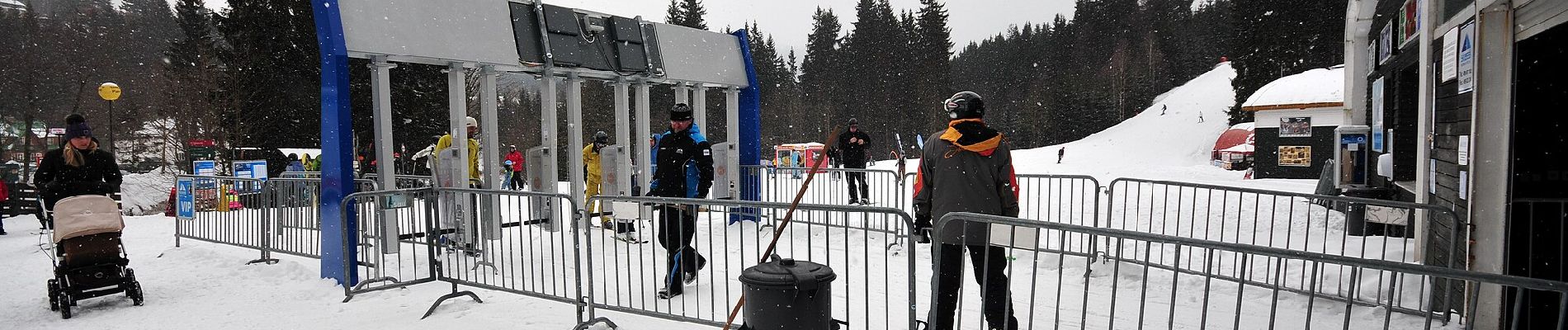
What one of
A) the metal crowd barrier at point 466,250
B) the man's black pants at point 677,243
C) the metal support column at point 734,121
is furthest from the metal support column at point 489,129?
the metal support column at point 734,121

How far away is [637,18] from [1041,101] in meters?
56.0

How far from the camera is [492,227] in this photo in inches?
299

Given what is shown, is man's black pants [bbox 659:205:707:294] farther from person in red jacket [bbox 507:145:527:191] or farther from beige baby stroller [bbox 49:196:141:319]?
person in red jacket [bbox 507:145:527:191]

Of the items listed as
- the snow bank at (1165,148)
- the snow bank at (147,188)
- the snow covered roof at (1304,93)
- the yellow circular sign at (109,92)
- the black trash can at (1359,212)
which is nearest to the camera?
the black trash can at (1359,212)

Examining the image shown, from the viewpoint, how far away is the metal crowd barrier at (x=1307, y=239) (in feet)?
16.0

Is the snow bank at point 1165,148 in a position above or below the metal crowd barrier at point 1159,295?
above

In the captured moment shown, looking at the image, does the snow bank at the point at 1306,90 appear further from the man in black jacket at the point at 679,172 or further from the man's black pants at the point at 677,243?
the man's black pants at the point at 677,243

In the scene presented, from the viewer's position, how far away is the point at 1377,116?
26.3 ft

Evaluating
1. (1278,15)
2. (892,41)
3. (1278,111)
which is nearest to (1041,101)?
(892,41)

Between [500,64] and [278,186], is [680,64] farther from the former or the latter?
[278,186]

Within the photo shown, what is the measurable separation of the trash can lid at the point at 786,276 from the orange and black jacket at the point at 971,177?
0.89 metres

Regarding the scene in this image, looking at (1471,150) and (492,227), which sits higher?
(1471,150)

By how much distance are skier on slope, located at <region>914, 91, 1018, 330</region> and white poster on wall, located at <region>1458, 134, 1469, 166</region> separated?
2.83 metres

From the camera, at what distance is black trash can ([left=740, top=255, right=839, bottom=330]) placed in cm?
360
